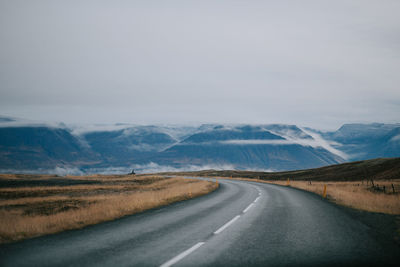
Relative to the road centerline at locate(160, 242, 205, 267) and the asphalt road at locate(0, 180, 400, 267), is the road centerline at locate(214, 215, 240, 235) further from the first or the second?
the road centerline at locate(160, 242, 205, 267)

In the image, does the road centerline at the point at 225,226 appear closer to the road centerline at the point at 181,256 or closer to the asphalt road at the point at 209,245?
the asphalt road at the point at 209,245

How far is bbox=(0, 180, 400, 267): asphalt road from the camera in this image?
723cm

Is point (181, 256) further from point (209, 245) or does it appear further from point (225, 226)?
point (225, 226)

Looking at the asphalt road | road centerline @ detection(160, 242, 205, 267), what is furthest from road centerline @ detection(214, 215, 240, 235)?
road centerline @ detection(160, 242, 205, 267)

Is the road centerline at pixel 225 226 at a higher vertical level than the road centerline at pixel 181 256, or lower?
lower

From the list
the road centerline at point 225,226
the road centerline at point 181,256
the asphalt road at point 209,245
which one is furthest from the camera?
the road centerline at point 225,226

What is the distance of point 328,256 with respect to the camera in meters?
7.66

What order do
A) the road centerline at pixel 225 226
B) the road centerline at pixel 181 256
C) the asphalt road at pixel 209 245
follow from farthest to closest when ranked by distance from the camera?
the road centerline at pixel 225 226
the asphalt road at pixel 209 245
the road centerline at pixel 181 256

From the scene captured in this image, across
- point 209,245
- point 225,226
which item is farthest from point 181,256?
point 225,226

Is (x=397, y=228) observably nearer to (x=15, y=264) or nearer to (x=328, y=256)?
(x=328, y=256)

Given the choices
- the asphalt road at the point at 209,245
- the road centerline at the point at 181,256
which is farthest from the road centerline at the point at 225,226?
the road centerline at the point at 181,256

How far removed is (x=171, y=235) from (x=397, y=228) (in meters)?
7.53

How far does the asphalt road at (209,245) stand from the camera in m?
7.23

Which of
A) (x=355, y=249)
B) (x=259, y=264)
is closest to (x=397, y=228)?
(x=355, y=249)
